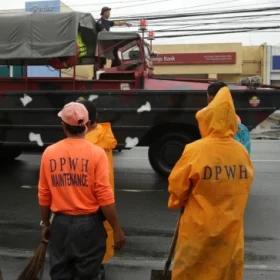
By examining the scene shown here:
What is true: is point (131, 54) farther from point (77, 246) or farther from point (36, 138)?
point (77, 246)

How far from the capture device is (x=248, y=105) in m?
9.90

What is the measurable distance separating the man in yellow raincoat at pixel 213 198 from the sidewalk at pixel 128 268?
158 cm

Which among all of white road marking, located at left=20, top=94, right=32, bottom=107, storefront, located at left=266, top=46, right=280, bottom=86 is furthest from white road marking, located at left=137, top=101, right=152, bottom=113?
storefront, located at left=266, top=46, right=280, bottom=86

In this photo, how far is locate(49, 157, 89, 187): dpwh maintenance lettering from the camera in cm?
376

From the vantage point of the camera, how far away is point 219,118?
3.82 meters

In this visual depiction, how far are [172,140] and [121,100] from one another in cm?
115

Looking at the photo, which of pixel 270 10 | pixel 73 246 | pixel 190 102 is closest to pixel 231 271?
pixel 73 246

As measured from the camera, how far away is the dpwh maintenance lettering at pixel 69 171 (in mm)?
3760

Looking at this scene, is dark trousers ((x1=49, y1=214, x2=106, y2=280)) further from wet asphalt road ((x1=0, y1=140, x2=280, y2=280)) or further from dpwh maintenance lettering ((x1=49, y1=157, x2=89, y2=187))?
wet asphalt road ((x1=0, y1=140, x2=280, y2=280))

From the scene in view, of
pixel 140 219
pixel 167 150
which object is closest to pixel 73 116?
pixel 140 219

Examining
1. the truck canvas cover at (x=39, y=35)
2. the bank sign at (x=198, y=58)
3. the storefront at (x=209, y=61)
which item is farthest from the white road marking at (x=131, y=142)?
the bank sign at (x=198, y=58)

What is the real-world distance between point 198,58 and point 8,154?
104 ft

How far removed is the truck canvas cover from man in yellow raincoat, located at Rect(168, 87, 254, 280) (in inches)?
274

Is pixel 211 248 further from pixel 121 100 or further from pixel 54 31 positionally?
pixel 54 31
